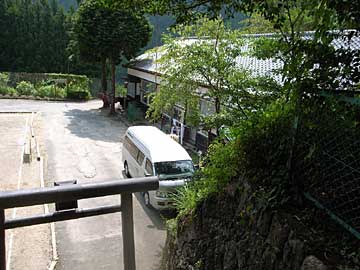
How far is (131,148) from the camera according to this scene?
1368 centimetres

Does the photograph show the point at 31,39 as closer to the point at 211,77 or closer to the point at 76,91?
the point at 76,91

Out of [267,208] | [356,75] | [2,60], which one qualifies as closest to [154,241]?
[267,208]

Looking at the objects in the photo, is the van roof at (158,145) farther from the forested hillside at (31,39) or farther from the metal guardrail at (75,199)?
the forested hillside at (31,39)

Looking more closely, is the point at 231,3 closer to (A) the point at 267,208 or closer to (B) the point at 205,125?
(A) the point at 267,208

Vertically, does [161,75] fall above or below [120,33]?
below

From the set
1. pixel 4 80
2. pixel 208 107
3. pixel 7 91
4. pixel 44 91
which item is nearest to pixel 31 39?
pixel 4 80

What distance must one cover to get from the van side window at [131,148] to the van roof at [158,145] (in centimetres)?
23

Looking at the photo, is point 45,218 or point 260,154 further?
point 260,154

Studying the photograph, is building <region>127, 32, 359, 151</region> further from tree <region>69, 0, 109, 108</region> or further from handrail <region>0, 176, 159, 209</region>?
handrail <region>0, 176, 159, 209</region>

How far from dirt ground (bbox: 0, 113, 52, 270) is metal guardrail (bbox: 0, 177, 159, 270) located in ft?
2.38

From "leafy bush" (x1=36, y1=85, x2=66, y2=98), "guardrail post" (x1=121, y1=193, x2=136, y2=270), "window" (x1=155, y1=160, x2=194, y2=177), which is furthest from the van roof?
"leafy bush" (x1=36, y1=85, x2=66, y2=98)

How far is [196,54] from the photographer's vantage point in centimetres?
1006

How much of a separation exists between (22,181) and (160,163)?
5.89 meters

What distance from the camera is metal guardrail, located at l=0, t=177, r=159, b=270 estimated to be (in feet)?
7.57
